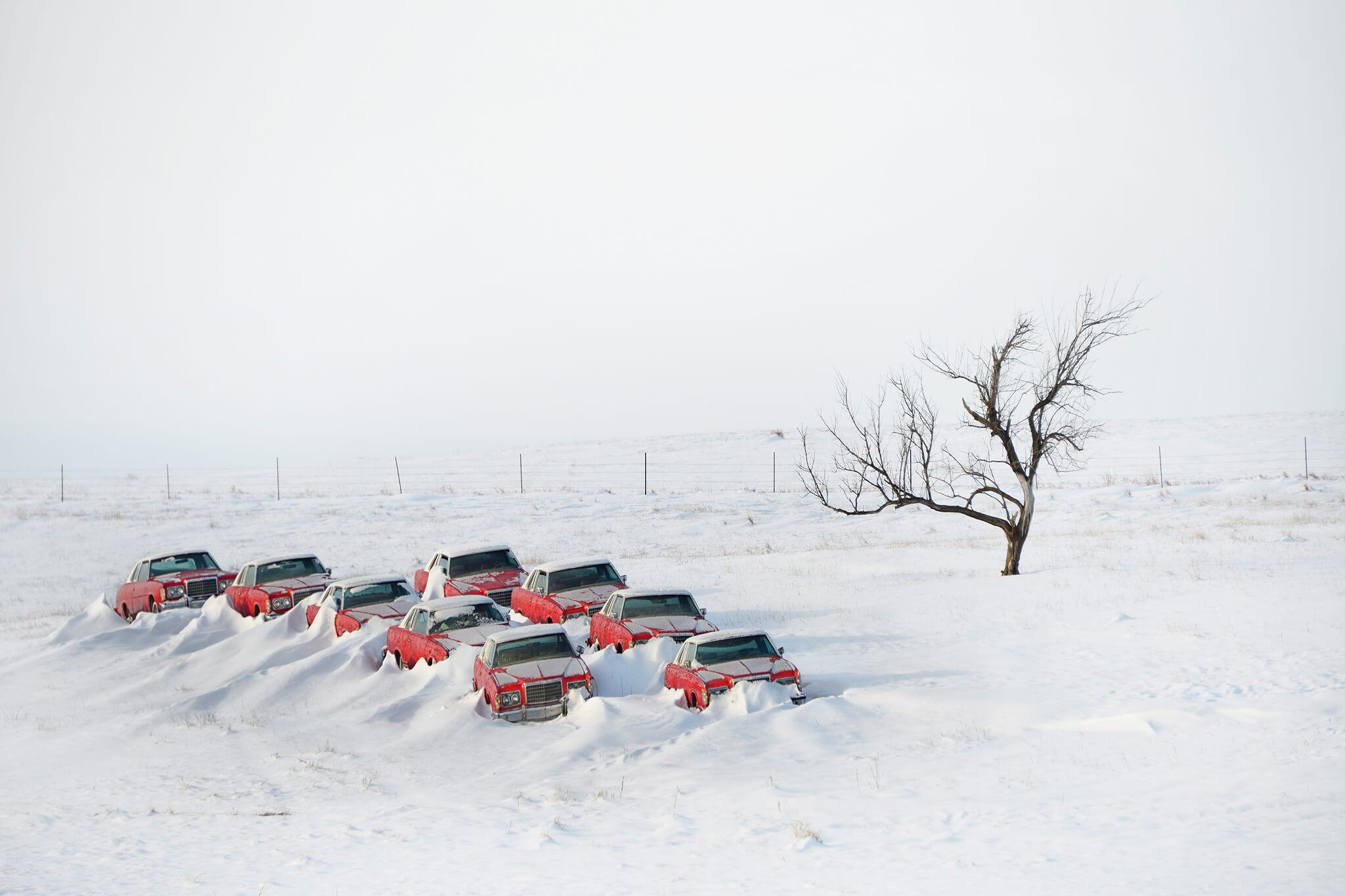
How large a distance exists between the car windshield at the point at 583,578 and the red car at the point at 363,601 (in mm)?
3137

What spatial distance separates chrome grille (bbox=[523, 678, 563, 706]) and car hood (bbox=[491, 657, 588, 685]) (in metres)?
0.09

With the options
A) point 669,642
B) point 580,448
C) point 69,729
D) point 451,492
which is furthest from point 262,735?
point 580,448

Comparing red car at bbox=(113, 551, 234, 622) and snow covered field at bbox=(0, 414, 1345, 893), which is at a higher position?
red car at bbox=(113, 551, 234, 622)

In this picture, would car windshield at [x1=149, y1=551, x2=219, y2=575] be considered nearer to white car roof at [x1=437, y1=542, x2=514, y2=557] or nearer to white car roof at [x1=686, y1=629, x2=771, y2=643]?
white car roof at [x1=437, y1=542, x2=514, y2=557]

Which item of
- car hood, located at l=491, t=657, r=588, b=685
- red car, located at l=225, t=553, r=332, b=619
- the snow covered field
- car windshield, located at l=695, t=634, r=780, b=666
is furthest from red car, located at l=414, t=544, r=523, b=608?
car windshield, located at l=695, t=634, r=780, b=666

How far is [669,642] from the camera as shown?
1652 cm

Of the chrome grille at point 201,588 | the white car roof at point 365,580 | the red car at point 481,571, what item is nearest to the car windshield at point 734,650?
the red car at point 481,571

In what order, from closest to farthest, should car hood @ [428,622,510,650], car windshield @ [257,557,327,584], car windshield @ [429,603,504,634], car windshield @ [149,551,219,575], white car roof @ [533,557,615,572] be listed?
car hood @ [428,622,510,650]
car windshield @ [429,603,504,634]
white car roof @ [533,557,615,572]
car windshield @ [257,557,327,584]
car windshield @ [149,551,219,575]

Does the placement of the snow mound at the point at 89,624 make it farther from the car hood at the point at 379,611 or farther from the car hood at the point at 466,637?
the car hood at the point at 466,637

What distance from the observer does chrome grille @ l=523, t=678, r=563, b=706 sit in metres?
14.1

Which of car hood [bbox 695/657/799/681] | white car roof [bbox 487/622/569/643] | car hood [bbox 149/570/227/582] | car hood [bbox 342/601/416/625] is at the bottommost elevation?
car hood [bbox 695/657/799/681]

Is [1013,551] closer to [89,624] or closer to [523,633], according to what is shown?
[523,633]

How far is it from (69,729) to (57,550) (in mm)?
26178

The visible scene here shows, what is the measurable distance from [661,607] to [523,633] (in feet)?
10.9
